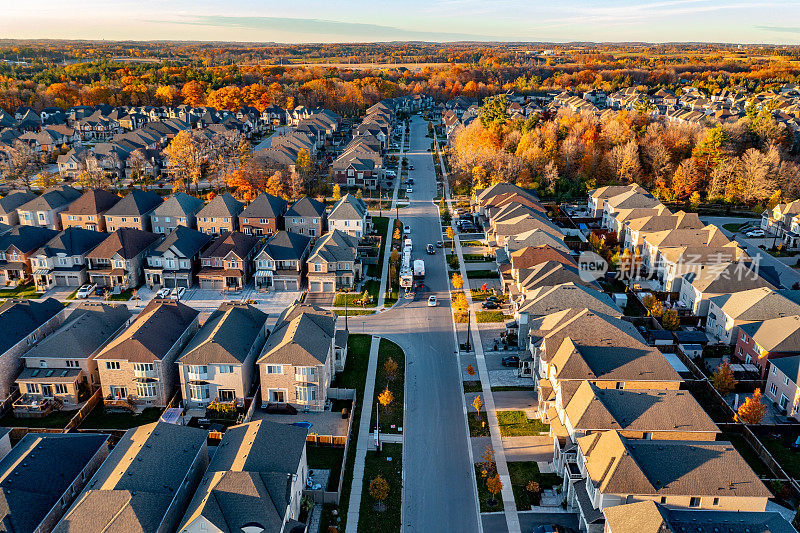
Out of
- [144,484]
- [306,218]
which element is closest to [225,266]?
[306,218]

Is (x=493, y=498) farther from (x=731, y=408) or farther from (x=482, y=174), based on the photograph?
(x=482, y=174)

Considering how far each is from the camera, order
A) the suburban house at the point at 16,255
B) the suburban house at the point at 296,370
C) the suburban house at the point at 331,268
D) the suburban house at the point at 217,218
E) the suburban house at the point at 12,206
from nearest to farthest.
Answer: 1. the suburban house at the point at 296,370
2. the suburban house at the point at 331,268
3. the suburban house at the point at 16,255
4. the suburban house at the point at 217,218
5. the suburban house at the point at 12,206

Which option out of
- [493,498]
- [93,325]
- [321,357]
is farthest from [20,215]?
[493,498]

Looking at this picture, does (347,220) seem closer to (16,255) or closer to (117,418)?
(16,255)

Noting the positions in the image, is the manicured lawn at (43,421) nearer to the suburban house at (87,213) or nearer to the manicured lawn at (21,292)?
the manicured lawn at (21,292)

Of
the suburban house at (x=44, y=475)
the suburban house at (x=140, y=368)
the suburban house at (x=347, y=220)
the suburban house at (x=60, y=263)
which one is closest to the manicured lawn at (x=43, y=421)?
the suburban house at (x=140, y=368)

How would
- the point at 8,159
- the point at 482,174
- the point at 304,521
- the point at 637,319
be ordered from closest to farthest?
the point at 304,521 → the point at 637,319 → the point at 482,174 → the point at 8,159
